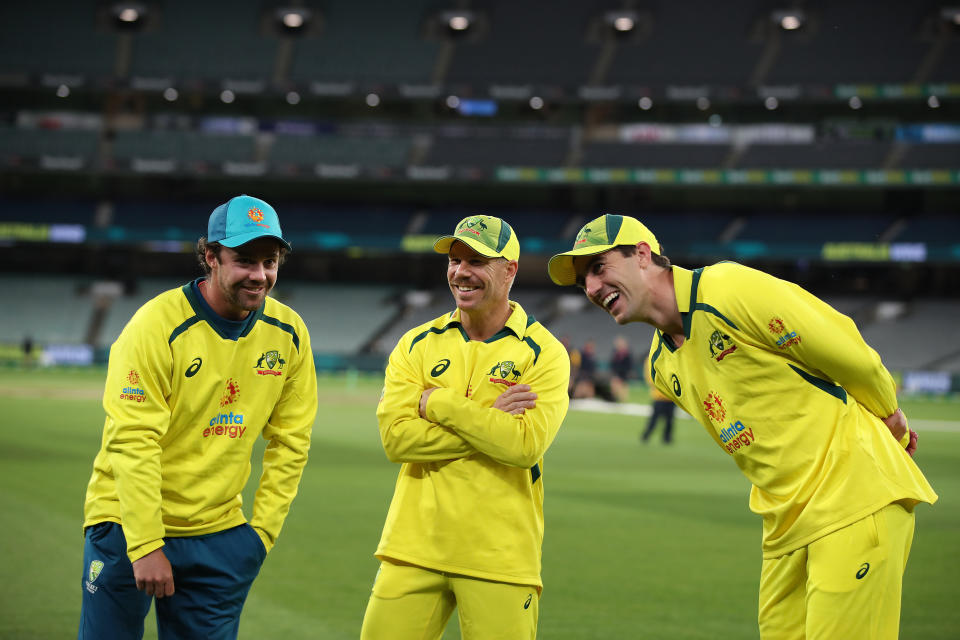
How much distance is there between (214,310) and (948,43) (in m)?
48.8

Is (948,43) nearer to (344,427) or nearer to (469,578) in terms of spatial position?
(344,427)

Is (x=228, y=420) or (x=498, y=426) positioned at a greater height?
(x=498, y=426)

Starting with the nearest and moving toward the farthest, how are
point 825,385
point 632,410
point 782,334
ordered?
point 782,334, point 825,385, point 632,410

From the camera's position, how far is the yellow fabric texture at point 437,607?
3621 millimetres

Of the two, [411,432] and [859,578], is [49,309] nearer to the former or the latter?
[411,432]

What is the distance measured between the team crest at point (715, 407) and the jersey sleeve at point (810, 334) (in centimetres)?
33

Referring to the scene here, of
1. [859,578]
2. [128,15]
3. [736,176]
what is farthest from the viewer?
[128,15]

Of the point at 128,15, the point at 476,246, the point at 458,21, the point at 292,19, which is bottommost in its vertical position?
the point at 476,246

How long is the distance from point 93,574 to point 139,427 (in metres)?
0.65

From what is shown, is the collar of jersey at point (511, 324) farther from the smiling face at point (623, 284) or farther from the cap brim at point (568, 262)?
the smiling face at point (623, 284)

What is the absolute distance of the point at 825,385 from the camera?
3.51 metres

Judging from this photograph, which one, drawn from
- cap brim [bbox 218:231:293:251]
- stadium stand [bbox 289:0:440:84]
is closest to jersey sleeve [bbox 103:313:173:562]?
cap brim [bbox 218:231:293:251]

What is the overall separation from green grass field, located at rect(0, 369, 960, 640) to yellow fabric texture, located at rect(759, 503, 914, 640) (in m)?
3.22

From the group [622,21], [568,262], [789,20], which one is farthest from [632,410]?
[789,20]
